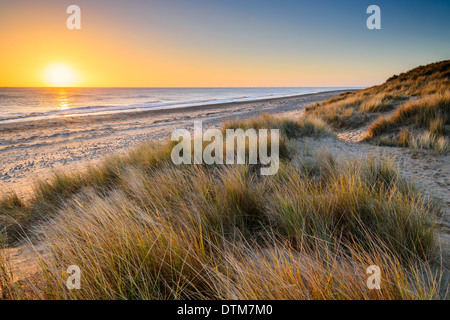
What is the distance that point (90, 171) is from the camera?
389 centimetres

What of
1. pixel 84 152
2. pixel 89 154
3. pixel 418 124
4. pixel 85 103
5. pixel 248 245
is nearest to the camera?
pixel 248 245

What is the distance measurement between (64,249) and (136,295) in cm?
84

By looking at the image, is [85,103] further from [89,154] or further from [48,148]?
[89,154]

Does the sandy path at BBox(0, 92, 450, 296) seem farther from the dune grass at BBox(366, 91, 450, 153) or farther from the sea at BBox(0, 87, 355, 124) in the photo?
the sea at BBox(0, 87, 355, 124)

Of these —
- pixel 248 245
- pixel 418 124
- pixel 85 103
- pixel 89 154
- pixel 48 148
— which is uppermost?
pixel 85 103

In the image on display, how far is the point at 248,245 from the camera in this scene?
1.57 metres

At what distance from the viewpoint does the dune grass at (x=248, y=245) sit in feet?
3.94

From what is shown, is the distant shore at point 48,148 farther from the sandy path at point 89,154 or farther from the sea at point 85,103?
the sea at point 85,103

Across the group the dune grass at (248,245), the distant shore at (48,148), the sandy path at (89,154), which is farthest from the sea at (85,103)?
the dune grass at (248,245)

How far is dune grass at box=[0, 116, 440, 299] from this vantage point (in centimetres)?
120

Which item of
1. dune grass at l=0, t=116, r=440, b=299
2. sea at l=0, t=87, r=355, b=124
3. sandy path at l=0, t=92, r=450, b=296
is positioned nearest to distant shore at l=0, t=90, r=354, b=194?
sandy path at l=0, t=92, r=450, b=296

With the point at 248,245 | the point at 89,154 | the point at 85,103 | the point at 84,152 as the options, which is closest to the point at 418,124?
the point at 248,245
